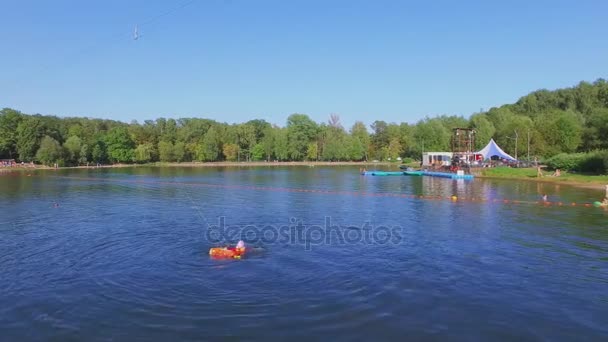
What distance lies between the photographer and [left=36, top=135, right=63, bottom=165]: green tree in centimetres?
13162

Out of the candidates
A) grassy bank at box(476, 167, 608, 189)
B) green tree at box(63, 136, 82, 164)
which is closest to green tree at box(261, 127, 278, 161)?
green tree at box(63, 136, 82, 164)

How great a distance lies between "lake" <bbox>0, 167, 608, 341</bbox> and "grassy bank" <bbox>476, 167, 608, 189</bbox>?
3210 cm

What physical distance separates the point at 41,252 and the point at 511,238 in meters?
26.6

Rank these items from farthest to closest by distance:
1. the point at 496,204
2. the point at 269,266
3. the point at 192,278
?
the point at 496,204 → the point at 269,266 → the point at 192,278

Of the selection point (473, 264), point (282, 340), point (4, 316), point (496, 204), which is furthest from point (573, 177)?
point (4, 316)

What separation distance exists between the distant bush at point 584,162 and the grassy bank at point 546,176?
1.63 m

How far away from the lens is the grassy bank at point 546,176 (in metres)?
64.4

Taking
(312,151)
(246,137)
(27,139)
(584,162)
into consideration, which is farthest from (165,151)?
(584,162)

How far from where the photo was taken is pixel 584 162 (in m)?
73.2

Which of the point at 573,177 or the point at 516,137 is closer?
the point at 573,177

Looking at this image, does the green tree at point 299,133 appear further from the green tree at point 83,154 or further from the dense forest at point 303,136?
the green tree at point 83,154

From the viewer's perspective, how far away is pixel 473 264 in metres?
21.5

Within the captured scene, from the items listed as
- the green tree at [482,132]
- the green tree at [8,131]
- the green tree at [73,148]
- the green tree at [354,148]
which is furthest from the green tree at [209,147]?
the green tree at [482,132]

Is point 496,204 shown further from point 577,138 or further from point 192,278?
point 577,138
